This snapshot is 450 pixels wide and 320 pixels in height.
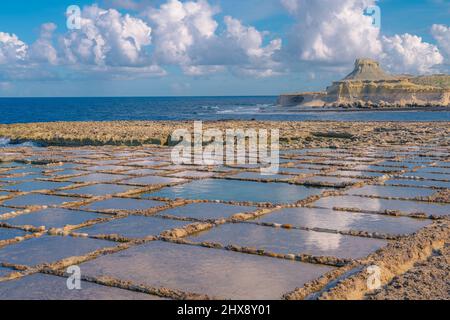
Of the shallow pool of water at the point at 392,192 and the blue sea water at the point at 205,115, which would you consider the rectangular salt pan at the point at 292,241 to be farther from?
the blue sea water at the point at 205,115

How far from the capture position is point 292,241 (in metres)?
6.07

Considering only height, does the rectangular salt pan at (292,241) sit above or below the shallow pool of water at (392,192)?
below

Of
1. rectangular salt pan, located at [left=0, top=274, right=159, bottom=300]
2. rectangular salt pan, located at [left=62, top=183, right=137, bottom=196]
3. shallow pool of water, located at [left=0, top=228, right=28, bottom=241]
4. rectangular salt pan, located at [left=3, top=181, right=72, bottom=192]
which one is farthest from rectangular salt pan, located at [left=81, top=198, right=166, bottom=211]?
rectangular salt pan, located at [left=0, top=274, right=159, bottom=300]

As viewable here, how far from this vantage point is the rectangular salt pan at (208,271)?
457 centimetres

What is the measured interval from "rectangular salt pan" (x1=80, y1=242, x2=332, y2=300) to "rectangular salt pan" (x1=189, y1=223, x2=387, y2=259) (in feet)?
1.31

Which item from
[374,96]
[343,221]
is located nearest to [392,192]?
[343,221]

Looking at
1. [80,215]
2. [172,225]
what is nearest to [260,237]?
[172,225]

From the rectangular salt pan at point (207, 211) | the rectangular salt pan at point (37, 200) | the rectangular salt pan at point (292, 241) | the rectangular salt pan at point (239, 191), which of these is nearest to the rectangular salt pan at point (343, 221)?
the rectangular salt pan at point (292, 241)

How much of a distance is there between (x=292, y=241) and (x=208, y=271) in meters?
1.42

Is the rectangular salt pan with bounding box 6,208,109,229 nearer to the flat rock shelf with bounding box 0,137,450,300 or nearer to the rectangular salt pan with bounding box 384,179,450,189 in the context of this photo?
the flat rock shelf with bounding box 0,137,450,300

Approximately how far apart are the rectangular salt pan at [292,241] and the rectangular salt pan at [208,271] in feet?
1.31

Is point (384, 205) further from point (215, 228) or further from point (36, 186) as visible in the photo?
point (36, 186)

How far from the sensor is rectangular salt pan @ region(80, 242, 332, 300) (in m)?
4.57
